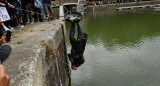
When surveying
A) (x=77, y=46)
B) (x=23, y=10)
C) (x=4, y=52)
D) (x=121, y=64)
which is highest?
(x=23, y=10)

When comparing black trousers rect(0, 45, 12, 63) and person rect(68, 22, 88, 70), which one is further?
person rect(68, 22, 88, 70)

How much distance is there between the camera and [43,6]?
8.05 m

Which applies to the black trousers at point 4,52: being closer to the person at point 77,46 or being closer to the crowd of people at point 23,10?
the person at point 77,46

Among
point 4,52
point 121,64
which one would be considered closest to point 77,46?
point 4,52

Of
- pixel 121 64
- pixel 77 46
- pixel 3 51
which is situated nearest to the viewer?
pixel 3 51

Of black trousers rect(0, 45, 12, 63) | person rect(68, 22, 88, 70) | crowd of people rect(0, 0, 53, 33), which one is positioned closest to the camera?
black trousers rect(0, 45, 12, 63)

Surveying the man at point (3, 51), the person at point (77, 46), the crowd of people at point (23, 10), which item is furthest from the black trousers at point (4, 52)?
the crowd of people at point (23, 10)

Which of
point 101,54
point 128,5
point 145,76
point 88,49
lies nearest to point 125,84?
point 145,76

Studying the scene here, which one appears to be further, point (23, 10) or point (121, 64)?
point (121, 64)

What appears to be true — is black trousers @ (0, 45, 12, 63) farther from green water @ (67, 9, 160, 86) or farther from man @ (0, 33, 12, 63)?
green water @ (67, 9, 160, 86)

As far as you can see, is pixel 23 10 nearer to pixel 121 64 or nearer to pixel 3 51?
pixel 3 51

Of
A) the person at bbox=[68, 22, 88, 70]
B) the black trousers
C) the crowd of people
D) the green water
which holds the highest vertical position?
the crowd of people

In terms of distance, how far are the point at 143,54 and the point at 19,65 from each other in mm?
9328

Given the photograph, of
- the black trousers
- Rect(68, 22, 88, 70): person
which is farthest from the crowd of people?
the black trousers
